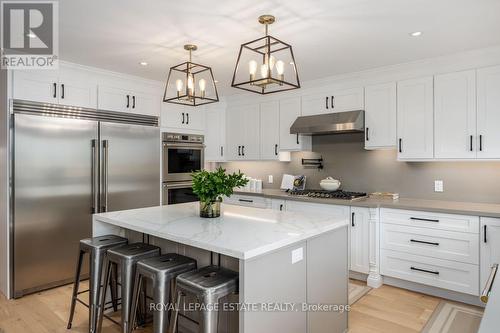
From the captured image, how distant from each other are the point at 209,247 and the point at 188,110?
3422 millimetres

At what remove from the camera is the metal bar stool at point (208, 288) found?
67.7 inches

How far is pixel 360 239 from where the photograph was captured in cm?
357

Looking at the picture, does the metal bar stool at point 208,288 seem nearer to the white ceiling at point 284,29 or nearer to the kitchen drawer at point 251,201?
the white ceiling at point 284,29

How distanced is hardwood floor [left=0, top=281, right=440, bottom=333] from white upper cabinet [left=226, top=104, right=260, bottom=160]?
2.54 meters

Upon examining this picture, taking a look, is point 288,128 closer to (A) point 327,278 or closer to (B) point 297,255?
(A) point 327,278

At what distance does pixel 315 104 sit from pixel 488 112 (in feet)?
6.05

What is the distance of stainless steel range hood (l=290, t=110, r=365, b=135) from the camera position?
148 inches

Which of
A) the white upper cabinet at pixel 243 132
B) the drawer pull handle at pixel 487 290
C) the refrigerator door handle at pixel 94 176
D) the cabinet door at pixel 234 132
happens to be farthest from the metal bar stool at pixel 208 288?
the cabinet door at pixel 234 132

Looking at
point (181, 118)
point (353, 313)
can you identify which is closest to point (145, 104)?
point (181, 118)

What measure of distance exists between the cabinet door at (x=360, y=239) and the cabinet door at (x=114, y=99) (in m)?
2.99

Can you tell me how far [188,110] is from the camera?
487 cm

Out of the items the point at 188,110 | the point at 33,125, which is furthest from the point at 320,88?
the point at 33,125

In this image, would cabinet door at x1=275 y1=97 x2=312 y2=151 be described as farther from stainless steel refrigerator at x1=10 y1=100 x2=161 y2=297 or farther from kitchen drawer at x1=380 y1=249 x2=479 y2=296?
stainless steel refrigerator at x1=10 y1=100 x2=161 y2=297

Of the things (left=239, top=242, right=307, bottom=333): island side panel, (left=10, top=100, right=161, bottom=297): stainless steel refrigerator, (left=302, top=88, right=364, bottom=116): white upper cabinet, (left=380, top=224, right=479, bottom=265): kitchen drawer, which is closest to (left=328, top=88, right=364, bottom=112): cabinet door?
(left=302, top=88, right=364, bottom=116): white upper cabinet
